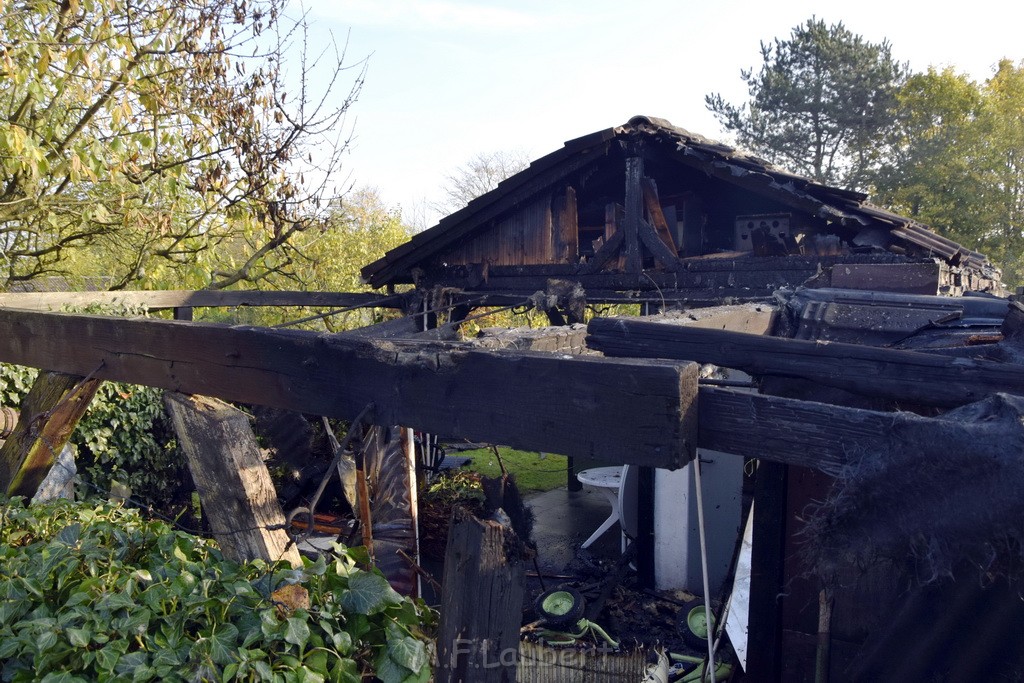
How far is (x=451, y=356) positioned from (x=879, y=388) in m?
0.97

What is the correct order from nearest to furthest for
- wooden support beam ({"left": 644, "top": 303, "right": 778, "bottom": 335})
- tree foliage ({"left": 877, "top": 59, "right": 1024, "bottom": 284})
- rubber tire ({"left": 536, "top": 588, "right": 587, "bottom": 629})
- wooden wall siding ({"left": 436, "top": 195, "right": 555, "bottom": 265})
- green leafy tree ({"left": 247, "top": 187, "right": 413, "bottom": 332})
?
wooden support beam ({"left": 644, "top": 303, "right": 778, "bottom": 335}) → rubber tire ({"left": 536, "top": 588, "right": 587, "bottom": 629}) → wooden wall siding ({"left": 436, "top": 195, "right": 555, "bottom": 265}) → green leafy tree ({"left": 247, "top": 187, "right": 413, "bottom": 332}) → tree foliage ({"left": 877, "top": 59, "right": 1024, "bottom": 284})

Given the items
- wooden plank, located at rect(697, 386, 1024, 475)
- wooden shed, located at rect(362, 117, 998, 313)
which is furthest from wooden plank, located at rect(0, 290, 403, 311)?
wooden plank, located at rect(697, 386, 1024, 475)

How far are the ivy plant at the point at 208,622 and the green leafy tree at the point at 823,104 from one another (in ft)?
103

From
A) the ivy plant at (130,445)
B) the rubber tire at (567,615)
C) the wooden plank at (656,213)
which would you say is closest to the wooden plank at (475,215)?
the wooden plank at (656,213)

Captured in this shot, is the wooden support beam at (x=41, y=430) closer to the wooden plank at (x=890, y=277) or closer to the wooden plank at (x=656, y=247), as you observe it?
the wooden plank at (x=890, y=277)

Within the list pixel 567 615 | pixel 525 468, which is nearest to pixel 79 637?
pixel 567 615

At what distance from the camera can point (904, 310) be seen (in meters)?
3.37

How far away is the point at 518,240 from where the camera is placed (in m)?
7.98

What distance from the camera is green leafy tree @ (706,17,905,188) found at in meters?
29.4

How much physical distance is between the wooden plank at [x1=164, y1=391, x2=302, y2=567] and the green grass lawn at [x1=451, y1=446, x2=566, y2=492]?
10.0 meters

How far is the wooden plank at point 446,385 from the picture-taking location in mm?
1472

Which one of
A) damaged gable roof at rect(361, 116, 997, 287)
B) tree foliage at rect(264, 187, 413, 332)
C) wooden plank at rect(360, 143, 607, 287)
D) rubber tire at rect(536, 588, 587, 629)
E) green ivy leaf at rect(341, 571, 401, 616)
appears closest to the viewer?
green ivy leaf at rect(341, 571, 401, 616)

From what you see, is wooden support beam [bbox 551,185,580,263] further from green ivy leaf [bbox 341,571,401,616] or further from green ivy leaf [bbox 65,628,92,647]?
green ivy leaf [bbox 65,628,92,647]

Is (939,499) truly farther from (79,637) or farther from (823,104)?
(823,104)
